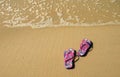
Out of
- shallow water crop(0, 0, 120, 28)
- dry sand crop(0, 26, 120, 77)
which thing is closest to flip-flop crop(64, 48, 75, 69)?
dry sand crop(0, 26, 120, 77)

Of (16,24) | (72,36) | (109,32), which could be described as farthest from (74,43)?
(16,24)

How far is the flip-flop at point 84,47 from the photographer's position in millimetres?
7050

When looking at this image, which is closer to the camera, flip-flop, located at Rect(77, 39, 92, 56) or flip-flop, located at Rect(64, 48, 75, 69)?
flip-flop, located at Rect(64, 48, 75, 69)

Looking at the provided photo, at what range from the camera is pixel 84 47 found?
7.20 m

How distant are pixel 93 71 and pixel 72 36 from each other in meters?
1.67

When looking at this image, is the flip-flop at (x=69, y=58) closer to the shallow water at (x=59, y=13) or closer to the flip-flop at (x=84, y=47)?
the flip-flop at (x=84, y=47)

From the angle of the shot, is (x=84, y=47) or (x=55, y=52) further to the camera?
(x=55, y=52)

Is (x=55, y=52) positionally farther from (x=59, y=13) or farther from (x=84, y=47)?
(x=59, y=13)

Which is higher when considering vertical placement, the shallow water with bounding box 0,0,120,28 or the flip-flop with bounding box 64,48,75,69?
the shallow water with bounding box 0,0,120,28

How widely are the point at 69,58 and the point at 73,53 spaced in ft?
0.74

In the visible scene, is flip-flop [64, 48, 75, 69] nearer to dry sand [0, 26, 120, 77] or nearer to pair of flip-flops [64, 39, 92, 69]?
pair of flip-flops [64, 39, 92, 69]

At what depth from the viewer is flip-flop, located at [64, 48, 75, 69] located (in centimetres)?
678

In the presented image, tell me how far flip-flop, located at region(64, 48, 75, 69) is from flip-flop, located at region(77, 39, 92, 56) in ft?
0.71

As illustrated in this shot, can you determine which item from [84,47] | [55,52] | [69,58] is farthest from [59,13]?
[69,58]
